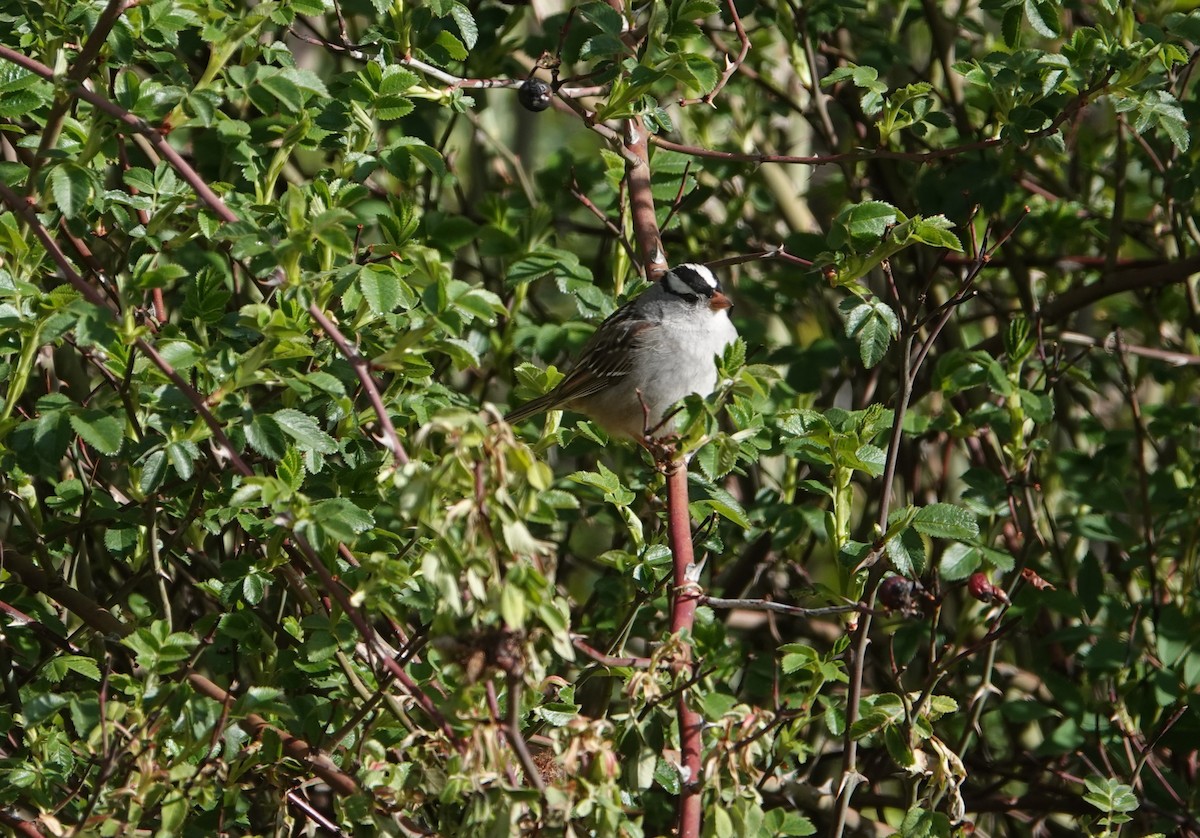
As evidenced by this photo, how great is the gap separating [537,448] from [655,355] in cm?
112

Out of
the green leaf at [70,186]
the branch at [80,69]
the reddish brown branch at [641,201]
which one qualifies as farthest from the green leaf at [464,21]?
the green leaf at [70,186]

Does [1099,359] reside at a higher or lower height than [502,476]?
lower

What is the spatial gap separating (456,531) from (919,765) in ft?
3.50

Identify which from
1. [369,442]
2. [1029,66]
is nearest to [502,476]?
[369,442]

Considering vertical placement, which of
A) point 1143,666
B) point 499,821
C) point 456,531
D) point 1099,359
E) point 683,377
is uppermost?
point 456,531

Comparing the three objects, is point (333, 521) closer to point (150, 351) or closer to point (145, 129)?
point (150, 351)

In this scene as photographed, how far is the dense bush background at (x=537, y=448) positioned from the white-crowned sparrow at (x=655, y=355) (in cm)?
17

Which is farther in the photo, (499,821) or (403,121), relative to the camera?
(403,121)

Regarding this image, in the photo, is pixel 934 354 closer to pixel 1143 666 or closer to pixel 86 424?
pixel 1143 666

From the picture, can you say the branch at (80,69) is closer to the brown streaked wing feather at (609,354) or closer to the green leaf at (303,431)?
the green leaf at (303,431)

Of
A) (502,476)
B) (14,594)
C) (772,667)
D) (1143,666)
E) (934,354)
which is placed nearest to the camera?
(502,476)

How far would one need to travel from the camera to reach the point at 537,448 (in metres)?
2.62

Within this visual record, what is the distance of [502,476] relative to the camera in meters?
1.60

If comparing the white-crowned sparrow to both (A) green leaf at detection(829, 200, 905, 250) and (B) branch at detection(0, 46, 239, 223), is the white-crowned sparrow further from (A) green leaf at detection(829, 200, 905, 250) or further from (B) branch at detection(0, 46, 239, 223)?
(B) branch at detection(0, 46, 239, 223)
